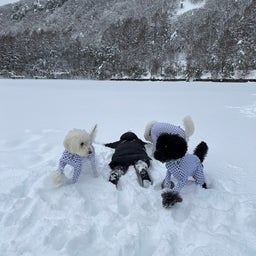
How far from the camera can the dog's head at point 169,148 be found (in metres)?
2.60

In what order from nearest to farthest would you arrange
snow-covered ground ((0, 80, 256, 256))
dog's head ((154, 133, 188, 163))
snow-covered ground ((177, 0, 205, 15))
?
snow-covered ground ((0, 80, 256, 256)) → dog's head ((154, 133, 188, 163)) → snow-covered ground ((177, 0, 205, 15))

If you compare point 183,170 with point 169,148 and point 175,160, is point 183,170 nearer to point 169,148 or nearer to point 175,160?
point 175,160

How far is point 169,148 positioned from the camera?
102 inches

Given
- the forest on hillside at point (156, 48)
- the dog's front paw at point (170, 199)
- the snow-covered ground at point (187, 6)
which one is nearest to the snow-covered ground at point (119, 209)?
the dog's front paw at point (170, 199)

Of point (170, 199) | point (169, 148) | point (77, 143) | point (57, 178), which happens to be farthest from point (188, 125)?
point (57, 178)

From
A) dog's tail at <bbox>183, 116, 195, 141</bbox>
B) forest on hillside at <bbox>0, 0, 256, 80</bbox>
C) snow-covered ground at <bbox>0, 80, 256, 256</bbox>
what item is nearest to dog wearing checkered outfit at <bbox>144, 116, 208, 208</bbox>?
snow-covered ground at <bbox>0, 80, 256, 256</bbox>

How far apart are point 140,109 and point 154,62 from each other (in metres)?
20.4

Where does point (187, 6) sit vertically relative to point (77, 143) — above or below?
above

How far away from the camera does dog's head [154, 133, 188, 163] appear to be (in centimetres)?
260

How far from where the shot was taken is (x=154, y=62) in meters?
27.3

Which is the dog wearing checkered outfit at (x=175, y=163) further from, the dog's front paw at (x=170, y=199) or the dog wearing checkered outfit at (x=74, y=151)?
the dog wearing checkered outfit at (x=74, y=151)

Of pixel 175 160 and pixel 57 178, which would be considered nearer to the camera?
pixel 175 160

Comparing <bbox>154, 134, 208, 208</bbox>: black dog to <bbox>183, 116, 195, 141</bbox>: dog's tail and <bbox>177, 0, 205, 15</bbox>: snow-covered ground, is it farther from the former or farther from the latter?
<bbox>177, 0, 205, 15</bbox>: snow-covered ground

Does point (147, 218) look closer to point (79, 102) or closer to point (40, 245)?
point (40, 245)
